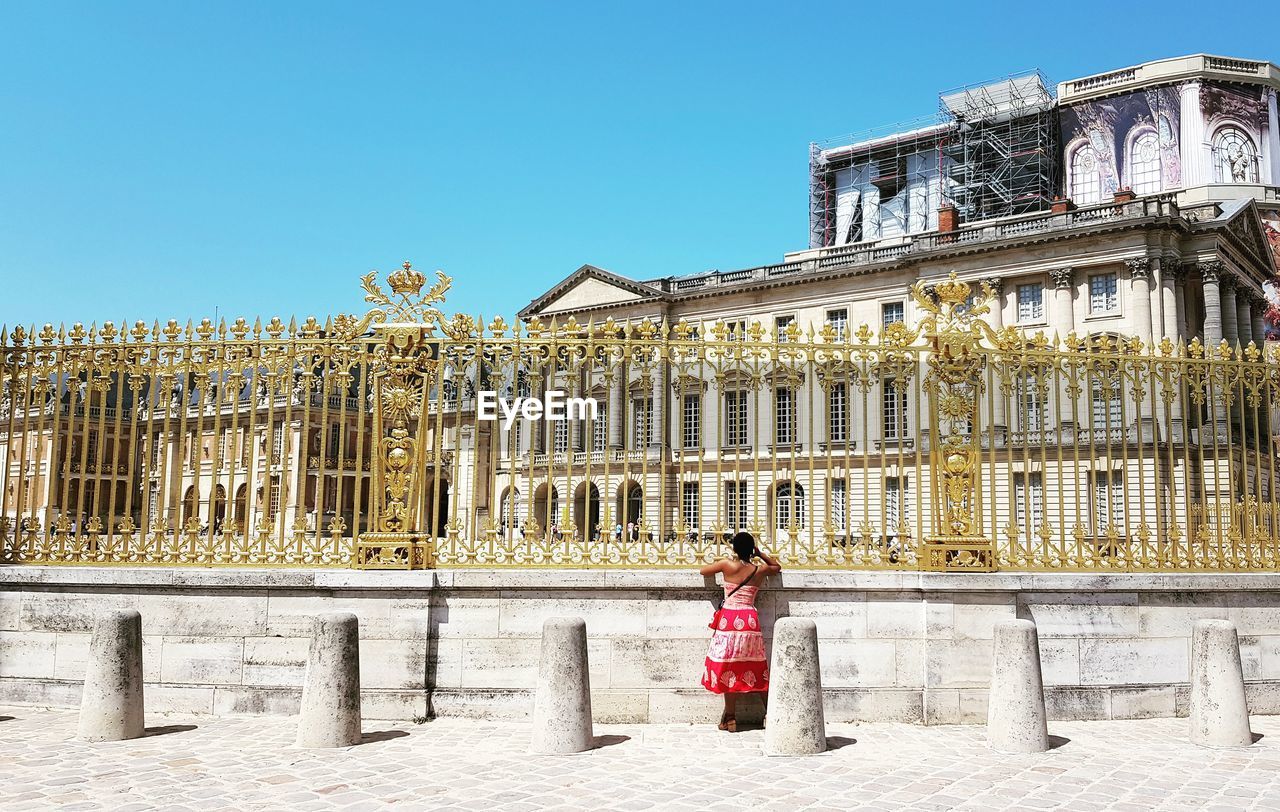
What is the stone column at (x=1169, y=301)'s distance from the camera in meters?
43.4

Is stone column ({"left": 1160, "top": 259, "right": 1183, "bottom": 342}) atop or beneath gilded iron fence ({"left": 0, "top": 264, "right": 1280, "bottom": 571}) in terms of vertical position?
atop

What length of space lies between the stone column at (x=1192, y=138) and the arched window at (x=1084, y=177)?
4.45 meters

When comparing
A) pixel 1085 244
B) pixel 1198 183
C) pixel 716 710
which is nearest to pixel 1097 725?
pixel 716 710

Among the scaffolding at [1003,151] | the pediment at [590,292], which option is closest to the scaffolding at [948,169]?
the scaffolding at [1003,151]

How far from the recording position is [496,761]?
23.7 feet

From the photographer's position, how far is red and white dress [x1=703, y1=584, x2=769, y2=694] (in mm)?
8242

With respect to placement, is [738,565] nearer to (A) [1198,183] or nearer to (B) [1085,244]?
(B) [1085,244]

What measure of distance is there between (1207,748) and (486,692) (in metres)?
5.69

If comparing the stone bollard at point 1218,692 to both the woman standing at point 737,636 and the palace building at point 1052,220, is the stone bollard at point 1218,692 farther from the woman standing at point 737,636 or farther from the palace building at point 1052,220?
the palace building at point 1052,220

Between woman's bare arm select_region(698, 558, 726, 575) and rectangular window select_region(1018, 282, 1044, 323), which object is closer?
woman's bare arm select_region(698, 558, 726, 575)

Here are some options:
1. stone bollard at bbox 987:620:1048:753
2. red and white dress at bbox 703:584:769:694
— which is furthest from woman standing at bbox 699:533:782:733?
stone bollard at bbox 987:620:1048:753

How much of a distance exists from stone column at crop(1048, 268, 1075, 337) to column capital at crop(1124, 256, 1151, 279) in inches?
102

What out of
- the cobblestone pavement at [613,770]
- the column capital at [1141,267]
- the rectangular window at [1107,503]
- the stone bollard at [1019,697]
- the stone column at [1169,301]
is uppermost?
the column capital at [1141,267]

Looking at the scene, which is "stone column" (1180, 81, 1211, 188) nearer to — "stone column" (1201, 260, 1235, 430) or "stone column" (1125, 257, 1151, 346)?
"stone column" (1201, 260, 1235, 430)
